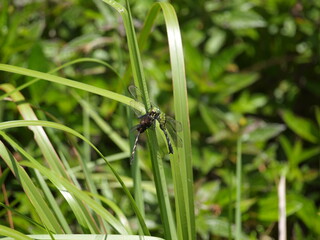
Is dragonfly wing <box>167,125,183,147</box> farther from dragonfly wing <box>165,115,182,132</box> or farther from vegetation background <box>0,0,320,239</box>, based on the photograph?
vegetation background <box>0,0,320,239</box>

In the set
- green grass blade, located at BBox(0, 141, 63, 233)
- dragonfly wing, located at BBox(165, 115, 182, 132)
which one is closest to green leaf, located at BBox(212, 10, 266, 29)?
dragonfly wing, located at BBox(165, 115, 182, 132)

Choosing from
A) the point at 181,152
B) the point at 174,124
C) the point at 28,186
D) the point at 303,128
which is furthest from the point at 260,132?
the point at 28,186

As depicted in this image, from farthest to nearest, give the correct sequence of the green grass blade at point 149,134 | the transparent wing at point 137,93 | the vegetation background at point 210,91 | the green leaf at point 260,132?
the green leaf at point 260,132 < the vegetation background at point 210,91 < the transparent wing at point 137,93 < the green grass blade at point 149,134

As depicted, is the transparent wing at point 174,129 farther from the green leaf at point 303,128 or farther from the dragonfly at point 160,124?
the green leaf at point 303,128

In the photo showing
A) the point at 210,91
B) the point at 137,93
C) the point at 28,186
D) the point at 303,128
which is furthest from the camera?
the point at 303,128

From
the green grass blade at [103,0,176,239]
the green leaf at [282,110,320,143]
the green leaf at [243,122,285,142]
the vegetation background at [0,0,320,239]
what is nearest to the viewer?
the green grass blade at [103,0,176,239]

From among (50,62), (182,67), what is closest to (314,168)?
(50,62)

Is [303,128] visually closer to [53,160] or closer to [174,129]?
[174,129]

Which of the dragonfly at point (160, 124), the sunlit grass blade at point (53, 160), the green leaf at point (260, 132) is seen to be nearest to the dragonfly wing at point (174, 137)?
the dragonfly at point (160, 124)
